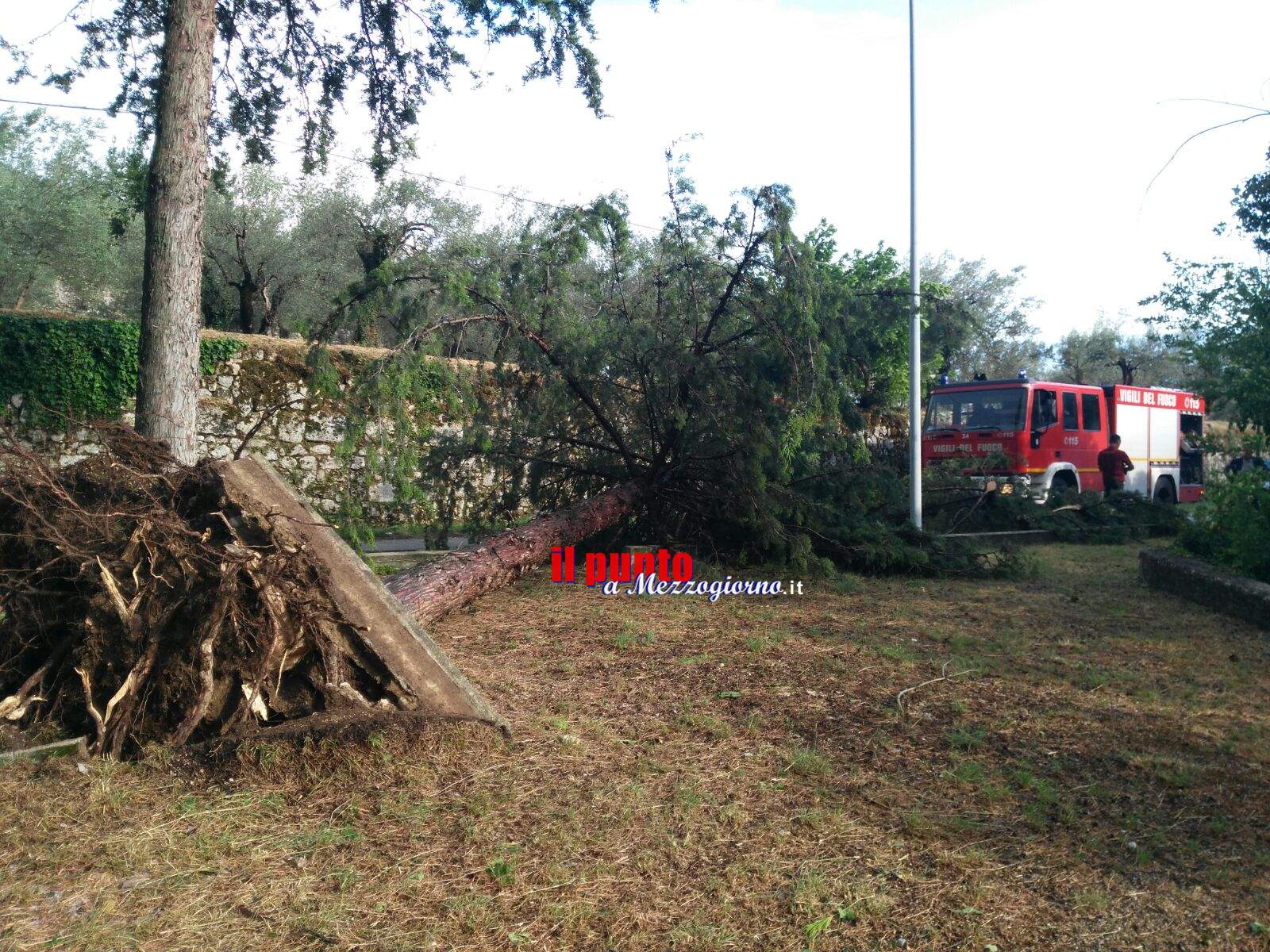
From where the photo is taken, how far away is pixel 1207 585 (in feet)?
27.8

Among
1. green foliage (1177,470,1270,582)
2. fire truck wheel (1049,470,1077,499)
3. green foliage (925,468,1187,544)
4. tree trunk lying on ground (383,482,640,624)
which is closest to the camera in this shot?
tree trunk lying on ground (383,482,640,624)

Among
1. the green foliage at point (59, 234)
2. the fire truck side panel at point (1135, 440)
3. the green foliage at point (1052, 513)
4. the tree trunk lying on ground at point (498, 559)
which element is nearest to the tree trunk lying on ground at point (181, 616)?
the tree trunk lying on ground at point (498, 559)

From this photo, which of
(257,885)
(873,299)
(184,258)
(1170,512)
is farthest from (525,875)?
(1170,512)

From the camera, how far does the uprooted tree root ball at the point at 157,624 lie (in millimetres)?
4125

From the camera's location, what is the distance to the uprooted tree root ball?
13.5 ft

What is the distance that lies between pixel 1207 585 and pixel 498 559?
6100 mm

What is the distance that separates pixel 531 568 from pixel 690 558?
62.5 inches

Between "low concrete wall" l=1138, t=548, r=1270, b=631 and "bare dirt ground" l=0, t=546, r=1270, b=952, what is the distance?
6.34 ft

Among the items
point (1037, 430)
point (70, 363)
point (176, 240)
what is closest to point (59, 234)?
point (70, 363)

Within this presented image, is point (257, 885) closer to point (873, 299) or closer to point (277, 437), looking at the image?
point (873, 299)

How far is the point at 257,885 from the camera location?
10.2 ft

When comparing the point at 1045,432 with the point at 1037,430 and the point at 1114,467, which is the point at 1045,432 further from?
the point at 1114,467

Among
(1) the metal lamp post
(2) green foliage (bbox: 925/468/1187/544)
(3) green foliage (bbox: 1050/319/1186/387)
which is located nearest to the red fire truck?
(2) green foliage (bbox: 925/468/1187/544)

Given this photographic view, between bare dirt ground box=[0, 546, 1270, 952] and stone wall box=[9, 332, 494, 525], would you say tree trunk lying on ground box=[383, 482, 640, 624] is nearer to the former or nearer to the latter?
bare dirt ground box=[0, 546, 1270, 952]
